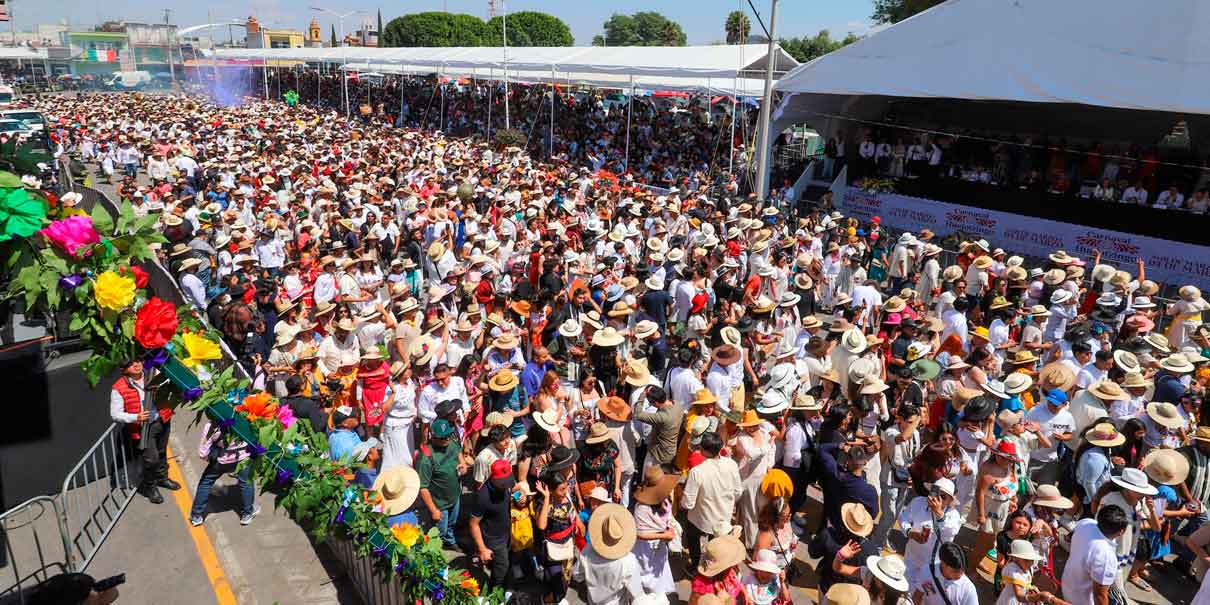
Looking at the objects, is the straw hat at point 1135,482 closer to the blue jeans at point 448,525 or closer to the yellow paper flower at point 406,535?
the yellow paper flower at point 406,535

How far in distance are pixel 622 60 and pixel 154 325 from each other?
83.5 feet

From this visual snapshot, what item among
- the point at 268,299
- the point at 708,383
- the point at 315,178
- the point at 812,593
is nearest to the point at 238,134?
the point at 315,178

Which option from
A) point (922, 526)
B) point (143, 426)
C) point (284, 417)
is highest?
point (284, 417)

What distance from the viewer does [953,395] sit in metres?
6.62

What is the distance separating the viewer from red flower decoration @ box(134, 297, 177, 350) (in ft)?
11.0

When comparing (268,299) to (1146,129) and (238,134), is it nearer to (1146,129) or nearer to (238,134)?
(238,134)

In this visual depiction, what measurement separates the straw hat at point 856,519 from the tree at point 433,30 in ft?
328

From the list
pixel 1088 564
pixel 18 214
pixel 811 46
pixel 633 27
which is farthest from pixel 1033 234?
pixel 633 27

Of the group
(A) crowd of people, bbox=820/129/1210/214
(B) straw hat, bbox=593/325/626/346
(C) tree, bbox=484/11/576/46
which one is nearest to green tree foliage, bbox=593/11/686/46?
(C) tree, bbox=484/11/576/46

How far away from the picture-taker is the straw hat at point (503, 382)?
6.49 metres

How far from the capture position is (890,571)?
4.27 metres

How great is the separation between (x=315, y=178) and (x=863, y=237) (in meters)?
11.4

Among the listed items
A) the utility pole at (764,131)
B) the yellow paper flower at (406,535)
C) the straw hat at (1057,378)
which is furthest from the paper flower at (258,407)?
the utility pole at (764,131)

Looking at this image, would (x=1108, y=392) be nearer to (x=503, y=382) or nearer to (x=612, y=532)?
(x=612, y=532)
